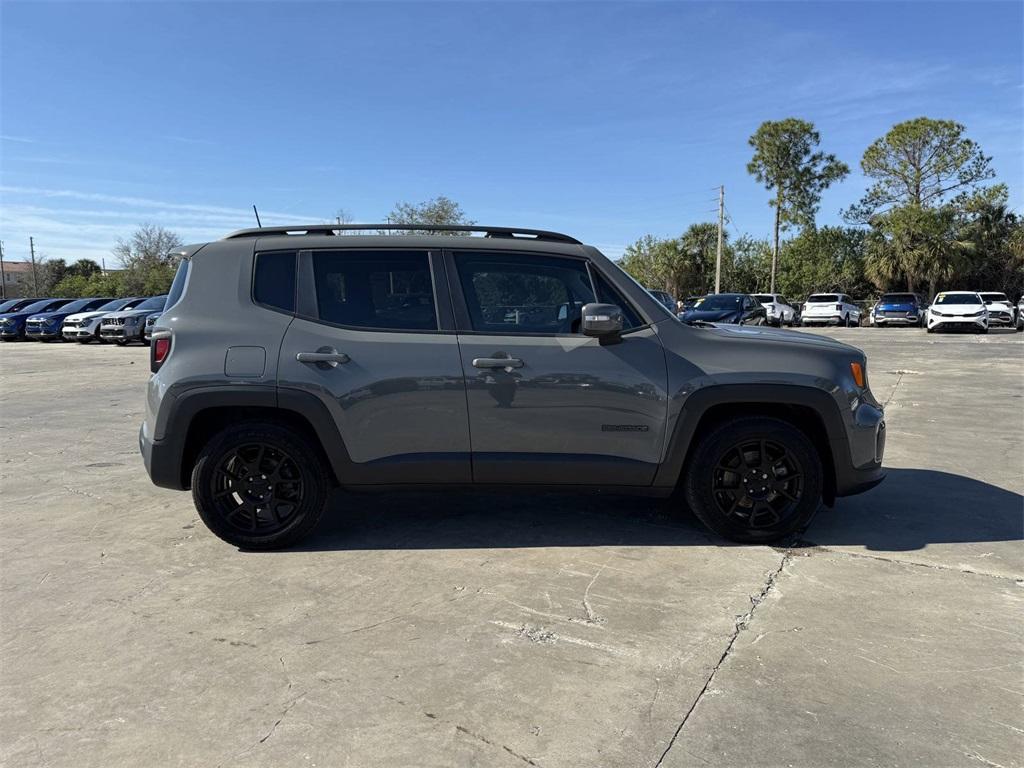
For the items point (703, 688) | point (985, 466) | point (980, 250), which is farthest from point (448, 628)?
point (980, 250)

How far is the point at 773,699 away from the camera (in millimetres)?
2689

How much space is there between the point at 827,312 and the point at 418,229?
109 feet

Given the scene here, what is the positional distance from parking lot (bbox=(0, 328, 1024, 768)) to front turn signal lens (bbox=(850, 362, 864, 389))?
100 centimetres

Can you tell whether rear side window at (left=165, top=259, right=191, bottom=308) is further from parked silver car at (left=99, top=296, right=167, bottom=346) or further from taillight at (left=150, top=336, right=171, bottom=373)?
parked silver car at (left=99, top=296, right=167, bottom=346)

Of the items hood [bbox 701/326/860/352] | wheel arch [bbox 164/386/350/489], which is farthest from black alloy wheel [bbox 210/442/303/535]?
hood [bbox 701/326/860/352]

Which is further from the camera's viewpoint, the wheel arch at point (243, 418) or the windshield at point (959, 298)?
the windshield at point (959, 298)

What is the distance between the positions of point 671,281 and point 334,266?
50.2 m

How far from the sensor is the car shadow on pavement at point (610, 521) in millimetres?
4379

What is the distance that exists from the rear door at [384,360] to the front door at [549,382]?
0.41ft

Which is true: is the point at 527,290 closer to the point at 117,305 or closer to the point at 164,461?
the point at 164,461

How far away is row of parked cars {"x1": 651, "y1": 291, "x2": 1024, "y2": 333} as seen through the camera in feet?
73.9

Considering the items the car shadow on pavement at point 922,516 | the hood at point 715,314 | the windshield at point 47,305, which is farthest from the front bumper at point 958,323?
the windshield at point 47,305

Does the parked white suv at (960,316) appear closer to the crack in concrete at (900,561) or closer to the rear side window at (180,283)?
the crack in concrete at (900,561)

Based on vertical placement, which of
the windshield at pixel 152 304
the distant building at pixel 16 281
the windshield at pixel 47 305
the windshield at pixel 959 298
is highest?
the distant building at pixel 16 281
